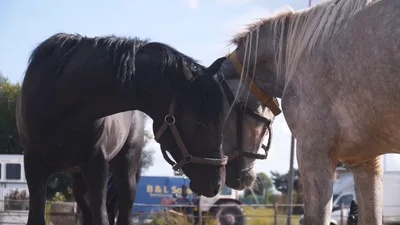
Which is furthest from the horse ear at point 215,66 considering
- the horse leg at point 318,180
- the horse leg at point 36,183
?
the horse leg at point 36,183

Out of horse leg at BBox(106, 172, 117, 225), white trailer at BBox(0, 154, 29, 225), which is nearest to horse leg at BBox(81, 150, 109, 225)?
horse leg at BBox(106, 172, 117, 225)

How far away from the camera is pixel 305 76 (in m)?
3.59

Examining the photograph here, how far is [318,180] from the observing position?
3.45 metres

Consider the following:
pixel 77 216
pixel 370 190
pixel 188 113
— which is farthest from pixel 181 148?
pixel 77 216

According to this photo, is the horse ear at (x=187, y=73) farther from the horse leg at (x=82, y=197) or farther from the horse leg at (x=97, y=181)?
the horse leg at (x=82, y=197)

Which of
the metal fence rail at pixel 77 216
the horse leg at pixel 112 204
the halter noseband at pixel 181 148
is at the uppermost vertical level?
the halter noseband at pixel 181 148

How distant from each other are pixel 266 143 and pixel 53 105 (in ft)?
5.40

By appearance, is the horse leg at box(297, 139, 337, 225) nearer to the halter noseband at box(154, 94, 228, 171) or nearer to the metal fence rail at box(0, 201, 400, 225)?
the halter noseband at box(154, 94, 228, 171)

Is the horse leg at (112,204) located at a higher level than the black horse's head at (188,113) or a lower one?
lower

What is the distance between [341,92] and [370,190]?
34.2 inches

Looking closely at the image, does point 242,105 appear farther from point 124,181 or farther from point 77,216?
point 77,216

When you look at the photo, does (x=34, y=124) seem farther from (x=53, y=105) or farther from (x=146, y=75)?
(x=146, y=75)

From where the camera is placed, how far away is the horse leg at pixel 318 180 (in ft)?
11.3

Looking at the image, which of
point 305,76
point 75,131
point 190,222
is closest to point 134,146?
point 75,131
